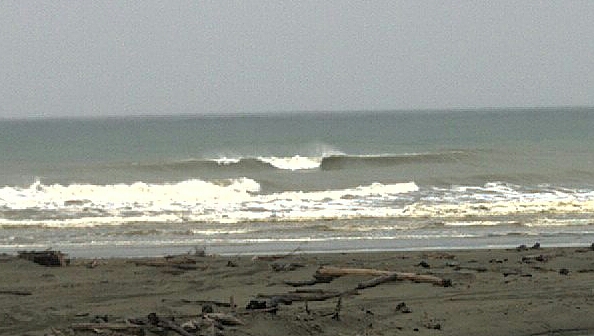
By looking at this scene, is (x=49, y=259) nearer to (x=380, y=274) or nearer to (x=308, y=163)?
(x=380, y=274)

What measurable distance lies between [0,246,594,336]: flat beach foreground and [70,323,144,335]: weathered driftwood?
11mm

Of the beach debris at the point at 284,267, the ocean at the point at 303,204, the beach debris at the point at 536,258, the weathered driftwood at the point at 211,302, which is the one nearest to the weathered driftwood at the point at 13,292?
the weathered driftwood at the point at 211,302

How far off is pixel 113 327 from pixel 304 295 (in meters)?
2.56

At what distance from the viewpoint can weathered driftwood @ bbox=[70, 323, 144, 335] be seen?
285 inches

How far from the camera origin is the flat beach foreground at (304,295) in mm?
7727

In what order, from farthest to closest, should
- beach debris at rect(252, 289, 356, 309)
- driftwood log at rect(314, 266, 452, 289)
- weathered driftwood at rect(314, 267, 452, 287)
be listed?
weathered driftwood at rect(314, 267, 452, 287) → driftwood log at rect(314, 266, 452, 289) → beach debris at rect(252, 289, 356, 309)

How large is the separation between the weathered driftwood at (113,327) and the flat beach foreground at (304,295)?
0.01 m

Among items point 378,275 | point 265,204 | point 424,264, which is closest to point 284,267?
point 378,275

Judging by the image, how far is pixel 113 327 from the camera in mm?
7316

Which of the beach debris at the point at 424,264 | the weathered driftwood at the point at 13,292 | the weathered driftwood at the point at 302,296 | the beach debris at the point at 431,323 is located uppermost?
the beach debris at the point at 424,264

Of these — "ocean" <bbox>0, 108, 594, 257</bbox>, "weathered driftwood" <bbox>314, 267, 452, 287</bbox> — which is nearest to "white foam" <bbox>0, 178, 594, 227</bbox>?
"ocean" <bbox>0, 108, 594, 257</bbox>

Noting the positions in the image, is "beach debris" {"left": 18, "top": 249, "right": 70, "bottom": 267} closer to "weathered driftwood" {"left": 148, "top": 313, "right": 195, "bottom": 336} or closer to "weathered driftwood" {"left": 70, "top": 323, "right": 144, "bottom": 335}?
"weathered driftwood" {"left": 70, "top": 323, "right": 144, "bottom": 335}

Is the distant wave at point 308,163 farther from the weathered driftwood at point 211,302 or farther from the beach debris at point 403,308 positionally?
the beach debris at point 403,308

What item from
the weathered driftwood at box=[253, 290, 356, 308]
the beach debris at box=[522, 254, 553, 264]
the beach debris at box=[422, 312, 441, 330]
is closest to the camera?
the beach debris at box=[422, 312, 441, 330]
